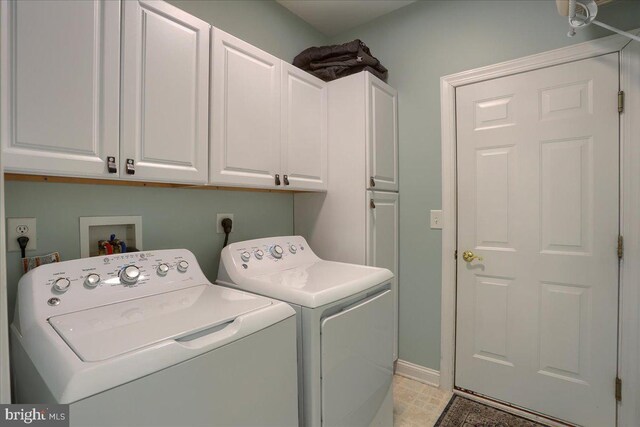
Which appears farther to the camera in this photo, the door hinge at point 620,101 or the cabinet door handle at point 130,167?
the door hinge at point 620,101

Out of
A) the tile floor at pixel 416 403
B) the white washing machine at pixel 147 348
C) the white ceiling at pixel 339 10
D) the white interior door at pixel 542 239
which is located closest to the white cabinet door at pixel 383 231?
the tile floor at pixel 416 403

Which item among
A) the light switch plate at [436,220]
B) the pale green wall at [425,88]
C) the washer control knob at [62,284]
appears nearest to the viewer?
the washer control knob at [62,284]

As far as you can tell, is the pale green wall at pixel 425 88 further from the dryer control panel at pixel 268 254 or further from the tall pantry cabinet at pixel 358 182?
the dryer control panel at pixel 268 254

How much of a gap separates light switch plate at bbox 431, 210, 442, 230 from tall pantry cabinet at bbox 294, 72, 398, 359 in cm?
26

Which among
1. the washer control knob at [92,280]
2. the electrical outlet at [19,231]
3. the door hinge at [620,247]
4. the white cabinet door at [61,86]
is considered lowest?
the washer control knob at [92,280]

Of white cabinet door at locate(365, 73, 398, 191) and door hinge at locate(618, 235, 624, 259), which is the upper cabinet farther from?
door hinge at locate(618, 235, 624, 259)

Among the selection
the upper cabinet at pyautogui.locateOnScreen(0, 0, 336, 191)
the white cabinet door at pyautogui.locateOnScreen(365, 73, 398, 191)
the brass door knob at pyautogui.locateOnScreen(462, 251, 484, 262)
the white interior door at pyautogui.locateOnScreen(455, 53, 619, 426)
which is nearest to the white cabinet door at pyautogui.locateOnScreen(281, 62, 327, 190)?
the upper cabinet at pyautogui.locateOnScreen(0, 0, 336, 191)

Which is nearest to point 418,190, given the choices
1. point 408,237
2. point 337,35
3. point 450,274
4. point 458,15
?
point 408,237

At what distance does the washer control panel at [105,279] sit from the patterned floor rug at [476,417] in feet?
5.27

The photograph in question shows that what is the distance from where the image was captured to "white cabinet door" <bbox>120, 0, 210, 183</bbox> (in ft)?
3.84

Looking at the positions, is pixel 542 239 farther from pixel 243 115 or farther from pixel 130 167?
pixel 130 167

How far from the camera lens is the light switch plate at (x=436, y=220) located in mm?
2106

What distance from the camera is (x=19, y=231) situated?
1164 mm

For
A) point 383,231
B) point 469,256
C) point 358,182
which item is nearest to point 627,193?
point 469,256
